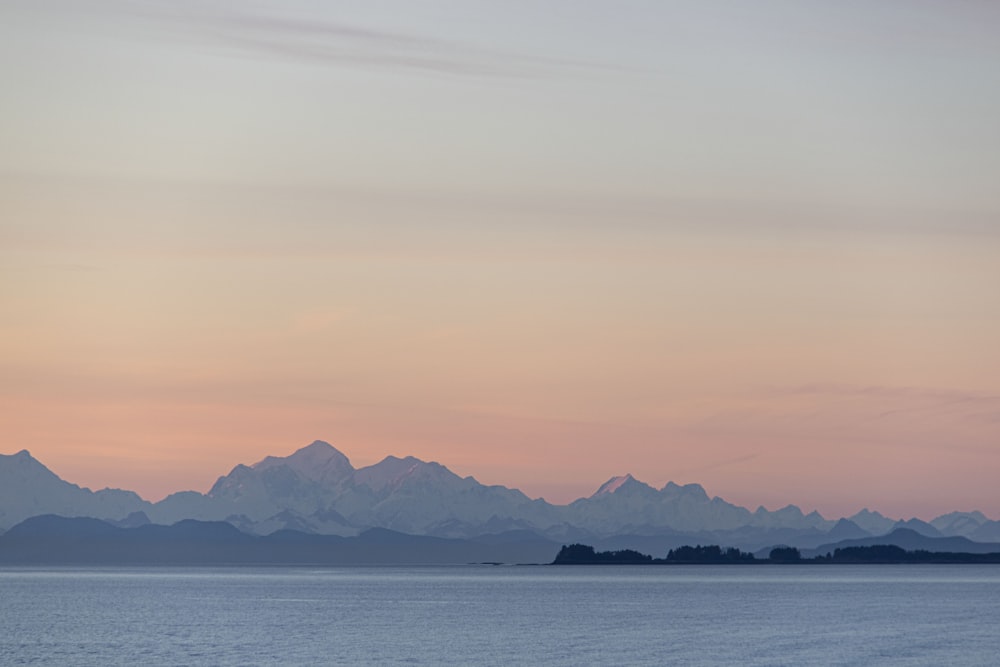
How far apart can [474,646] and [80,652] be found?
1130 inches

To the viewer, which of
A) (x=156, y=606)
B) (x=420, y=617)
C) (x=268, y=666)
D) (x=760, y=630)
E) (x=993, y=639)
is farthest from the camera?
(x=156, y=606)

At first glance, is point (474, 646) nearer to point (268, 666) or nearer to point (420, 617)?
point (268, 666)

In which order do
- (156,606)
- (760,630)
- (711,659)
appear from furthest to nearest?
(156,606)
(760,630)
(711,659)

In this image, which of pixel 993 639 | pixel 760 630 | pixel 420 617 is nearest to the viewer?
pixel 993 639

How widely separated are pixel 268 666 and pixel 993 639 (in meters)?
60.4

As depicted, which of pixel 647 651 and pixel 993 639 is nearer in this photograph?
pixel 647 651

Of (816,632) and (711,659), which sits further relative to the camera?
(816,632)

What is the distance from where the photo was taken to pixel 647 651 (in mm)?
103438

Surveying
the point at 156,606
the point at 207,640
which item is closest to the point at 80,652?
the point at 207,640

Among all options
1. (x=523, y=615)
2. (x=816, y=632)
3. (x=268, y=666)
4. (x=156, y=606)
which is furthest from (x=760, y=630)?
(x=156, y=606)

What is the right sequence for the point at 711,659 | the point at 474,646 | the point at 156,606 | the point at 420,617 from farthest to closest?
the point at 156,606
the point at 420,617
the point at 474,646
the point at 711,659

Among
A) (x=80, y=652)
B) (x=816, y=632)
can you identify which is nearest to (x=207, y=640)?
(x=80, y=652)

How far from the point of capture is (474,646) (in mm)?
110188

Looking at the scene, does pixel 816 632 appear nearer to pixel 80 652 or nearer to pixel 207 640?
pixel 207 640
